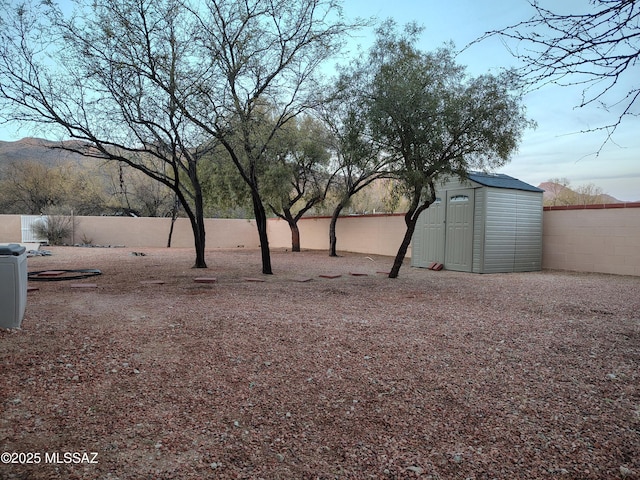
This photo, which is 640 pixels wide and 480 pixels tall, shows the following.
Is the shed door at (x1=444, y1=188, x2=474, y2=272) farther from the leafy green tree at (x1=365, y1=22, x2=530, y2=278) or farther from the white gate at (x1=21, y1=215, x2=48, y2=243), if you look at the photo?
the white gate at (x1=21, y1=215, x2=48, y2=243)

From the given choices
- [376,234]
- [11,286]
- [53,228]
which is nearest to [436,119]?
[11,286]

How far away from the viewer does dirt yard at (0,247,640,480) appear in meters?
1.69

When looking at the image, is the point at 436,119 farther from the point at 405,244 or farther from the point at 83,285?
the point at 83,285

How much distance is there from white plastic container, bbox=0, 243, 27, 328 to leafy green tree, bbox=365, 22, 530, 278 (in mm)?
5351

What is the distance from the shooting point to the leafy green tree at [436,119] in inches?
255

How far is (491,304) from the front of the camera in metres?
5.20

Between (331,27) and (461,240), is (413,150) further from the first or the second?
(461,240)

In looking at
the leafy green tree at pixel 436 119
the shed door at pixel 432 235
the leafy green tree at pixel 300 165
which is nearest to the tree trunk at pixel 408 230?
the leafy green tree at pixel 436 119

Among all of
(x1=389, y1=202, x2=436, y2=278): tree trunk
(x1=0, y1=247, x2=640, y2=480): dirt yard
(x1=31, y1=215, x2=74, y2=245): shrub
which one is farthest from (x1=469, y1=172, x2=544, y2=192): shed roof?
(x1=31, y1=215, x2=74, y2=245): shrub

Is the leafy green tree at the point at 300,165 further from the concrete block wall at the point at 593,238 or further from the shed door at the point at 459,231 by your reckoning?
the concrete block wall at the point at 593,238

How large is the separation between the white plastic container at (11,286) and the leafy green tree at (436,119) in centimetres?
535

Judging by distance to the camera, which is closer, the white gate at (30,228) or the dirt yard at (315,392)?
the dirt yard at (315,392)

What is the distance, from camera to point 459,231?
9.20 meters

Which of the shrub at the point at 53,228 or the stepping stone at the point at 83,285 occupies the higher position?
the shrub at the point at 53,228
